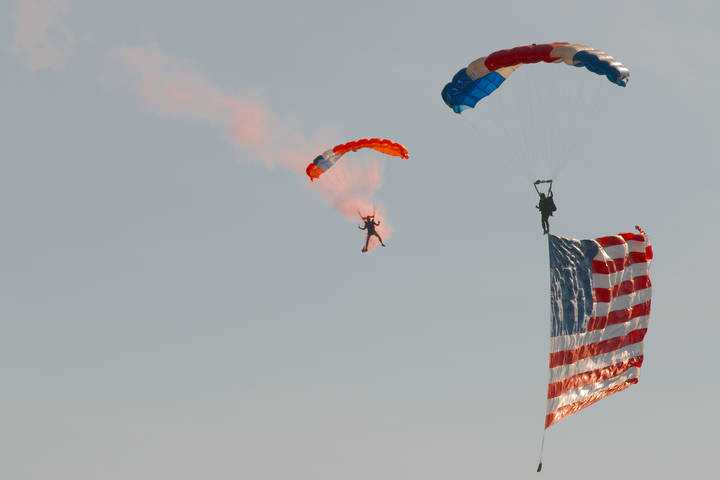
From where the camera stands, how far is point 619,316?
40.9 meters

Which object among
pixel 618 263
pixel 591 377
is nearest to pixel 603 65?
pixel 618 263

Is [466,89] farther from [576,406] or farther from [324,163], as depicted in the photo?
[576,406]

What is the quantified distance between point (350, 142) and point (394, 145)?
164 centimetres

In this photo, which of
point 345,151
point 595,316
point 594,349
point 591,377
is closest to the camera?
point 591,377

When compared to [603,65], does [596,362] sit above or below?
below

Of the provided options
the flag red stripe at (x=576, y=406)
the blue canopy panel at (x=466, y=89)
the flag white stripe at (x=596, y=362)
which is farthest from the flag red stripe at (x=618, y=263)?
the blue canopy panel at (x=466, y=89)

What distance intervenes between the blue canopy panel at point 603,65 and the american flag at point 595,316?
5.37 metres

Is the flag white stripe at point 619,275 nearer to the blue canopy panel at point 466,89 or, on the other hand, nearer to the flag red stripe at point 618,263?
the flag red stripe at point 618,263

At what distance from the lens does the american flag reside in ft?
125

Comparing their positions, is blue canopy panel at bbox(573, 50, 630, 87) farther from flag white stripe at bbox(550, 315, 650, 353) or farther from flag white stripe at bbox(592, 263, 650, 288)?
flag white stripe at bbox(550, 315, 650, 353)

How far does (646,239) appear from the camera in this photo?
4219 cm

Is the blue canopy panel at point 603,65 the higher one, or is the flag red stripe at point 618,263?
the blue canopy panel at point 603,65

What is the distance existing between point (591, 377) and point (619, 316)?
249 cm

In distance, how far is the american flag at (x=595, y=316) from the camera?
1503 inches
